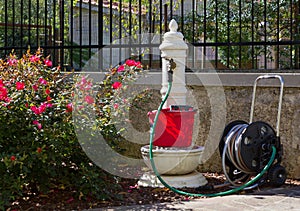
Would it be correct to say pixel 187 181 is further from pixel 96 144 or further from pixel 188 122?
pixel 96 144

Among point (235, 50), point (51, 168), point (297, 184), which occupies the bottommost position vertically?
point (297, 184)

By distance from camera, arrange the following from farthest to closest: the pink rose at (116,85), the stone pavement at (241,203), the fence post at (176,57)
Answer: the fence post at (176,57) < the pink rose at (116,85) < the stone pavement at (241,203)

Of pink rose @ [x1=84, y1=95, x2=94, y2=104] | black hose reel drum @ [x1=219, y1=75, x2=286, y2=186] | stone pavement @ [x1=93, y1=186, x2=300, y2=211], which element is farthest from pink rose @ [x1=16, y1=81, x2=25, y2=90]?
black hose reel drum @ [x1=219, y1=75, x2=286, y2=186]

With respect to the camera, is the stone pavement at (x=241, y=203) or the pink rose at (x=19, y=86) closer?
the stone pavement at (x=241, y=203)

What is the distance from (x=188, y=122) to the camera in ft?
16.7

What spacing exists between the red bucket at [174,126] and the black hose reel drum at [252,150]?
404mm

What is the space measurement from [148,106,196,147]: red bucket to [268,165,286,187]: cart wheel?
0.90 m

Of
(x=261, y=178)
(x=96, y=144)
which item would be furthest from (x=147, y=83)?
(x=261, y=178)

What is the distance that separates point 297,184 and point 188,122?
1341 mm

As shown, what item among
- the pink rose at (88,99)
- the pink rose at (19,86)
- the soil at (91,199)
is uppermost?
the pink rose at (19,86)

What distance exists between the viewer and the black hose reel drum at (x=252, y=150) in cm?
480

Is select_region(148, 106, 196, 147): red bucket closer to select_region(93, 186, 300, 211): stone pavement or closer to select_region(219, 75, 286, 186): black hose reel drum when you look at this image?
select_region(219, 75, 286, 186): black hose reel drum

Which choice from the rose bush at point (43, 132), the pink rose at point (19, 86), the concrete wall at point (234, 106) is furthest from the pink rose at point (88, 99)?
the concrete wall at point (234, 106)

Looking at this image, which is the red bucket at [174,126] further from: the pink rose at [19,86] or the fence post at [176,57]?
the pink rose at [19,86]
